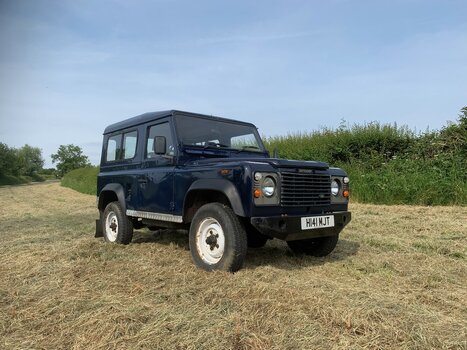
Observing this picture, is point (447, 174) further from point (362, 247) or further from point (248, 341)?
point (248, 341)

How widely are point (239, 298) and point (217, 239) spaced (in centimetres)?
102

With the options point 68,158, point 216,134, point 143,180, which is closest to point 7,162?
point 68,158

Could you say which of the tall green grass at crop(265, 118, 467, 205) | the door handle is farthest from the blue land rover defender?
the tall green grass at crop(265, 118, 467, 205)

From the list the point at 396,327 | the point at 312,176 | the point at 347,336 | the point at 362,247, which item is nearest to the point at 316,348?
the point at 347,336

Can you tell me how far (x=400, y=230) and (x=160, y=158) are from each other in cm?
442

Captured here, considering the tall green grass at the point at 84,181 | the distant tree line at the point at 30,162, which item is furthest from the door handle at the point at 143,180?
the distant tree line at the point at 30,162

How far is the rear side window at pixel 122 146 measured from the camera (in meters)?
6.30

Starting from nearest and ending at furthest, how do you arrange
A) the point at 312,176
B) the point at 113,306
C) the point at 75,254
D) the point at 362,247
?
the point at 113,306 → the point at 312,176 → the point at 75,254 → the point at 362,247

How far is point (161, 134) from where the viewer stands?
5.62m

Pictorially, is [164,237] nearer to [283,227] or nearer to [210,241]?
[210,241]

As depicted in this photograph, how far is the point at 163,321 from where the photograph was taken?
3.01m

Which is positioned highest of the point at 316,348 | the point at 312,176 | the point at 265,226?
the point at 312,176

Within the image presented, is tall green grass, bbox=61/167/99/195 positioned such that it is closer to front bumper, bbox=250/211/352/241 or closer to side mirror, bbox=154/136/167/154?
side mirror, bbox=154/136/167/154

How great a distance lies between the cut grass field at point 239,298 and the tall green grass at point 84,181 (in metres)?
24.9
